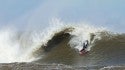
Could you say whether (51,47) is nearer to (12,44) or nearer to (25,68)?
(12,44)

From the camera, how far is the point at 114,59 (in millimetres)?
42000

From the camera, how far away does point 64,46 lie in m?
47.3

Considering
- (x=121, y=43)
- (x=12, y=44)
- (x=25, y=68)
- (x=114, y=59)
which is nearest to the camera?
(x=25, y=68)

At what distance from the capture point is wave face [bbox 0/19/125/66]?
43125 millimetres

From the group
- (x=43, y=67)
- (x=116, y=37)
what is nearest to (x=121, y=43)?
(x=116, y=37)

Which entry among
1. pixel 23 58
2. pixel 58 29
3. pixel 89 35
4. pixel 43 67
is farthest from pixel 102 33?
pixel 43 67

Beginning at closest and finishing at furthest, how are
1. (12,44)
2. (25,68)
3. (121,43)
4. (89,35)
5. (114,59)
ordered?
(25,68) < (114,59) < (121,43) < (89,35) < (12,44)

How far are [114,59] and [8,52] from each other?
1292cm

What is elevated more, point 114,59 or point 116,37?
point 116,37

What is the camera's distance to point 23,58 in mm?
48031

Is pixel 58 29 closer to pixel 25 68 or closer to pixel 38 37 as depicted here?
pixel 38 37

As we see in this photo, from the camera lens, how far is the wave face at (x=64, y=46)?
43.1 metres

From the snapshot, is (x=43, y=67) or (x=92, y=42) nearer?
(x=43, y=67)

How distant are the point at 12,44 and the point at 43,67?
49.6 ft
